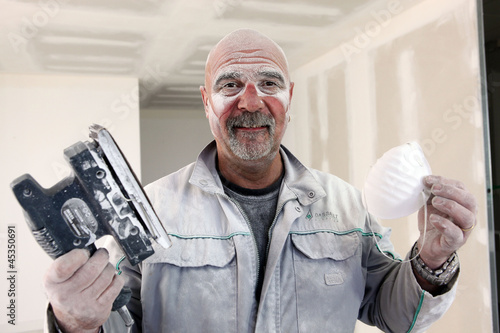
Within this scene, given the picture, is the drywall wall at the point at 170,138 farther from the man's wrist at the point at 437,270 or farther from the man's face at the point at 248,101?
the man's wrist at the point at 437,270

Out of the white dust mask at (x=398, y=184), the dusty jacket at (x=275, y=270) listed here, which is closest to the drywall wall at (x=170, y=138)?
the dusty jacket at (x=275, y=270)

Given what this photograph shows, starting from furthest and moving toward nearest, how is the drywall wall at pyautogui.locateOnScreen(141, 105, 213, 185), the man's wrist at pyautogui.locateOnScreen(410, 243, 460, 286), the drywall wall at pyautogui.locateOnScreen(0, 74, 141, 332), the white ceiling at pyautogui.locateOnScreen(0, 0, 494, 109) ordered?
1. the drywall wall at pyautogui.locateOnScreen(141, 105, 213, 185)
2. the drywall wall at pyautogui.locateOnScreen(0, 74, 141, 332)
3. the white ceiling at pyautogui.locateOnScreen(0, 0, 494, 109)
4. the man's wrist at pyautogui.locateOnScreen(410, 243, 460, 286)

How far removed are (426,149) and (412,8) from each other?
99 cm

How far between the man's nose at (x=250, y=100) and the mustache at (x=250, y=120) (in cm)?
2

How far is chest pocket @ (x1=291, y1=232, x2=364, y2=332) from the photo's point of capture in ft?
4.20

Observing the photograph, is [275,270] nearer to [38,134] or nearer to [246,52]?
[246,52]

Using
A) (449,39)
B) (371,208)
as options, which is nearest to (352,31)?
(449,39)

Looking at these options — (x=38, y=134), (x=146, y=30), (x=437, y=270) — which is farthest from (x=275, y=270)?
(x=38, y=134)

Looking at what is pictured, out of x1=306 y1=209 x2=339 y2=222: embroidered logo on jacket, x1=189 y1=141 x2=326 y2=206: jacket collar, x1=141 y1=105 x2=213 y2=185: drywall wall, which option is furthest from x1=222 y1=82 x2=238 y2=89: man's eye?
x1=141 y1=105 x2=213 y2=185: drywall wall

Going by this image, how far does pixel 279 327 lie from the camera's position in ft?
4.08

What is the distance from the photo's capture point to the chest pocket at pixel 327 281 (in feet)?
4.20

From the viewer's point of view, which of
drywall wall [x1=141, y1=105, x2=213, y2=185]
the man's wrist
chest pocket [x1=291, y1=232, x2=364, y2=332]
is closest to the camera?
the man's wrist

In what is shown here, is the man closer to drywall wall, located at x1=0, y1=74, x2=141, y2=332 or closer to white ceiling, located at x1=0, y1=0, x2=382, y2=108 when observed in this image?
white ceiling, located at x1=0, y1=0, x2=382, y2=108

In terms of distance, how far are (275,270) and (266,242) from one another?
3.9 inches
